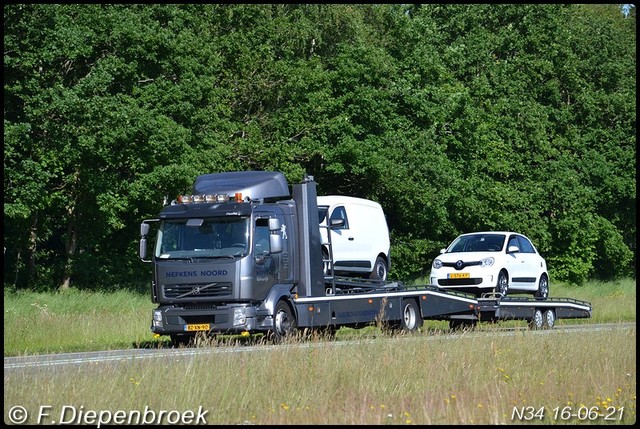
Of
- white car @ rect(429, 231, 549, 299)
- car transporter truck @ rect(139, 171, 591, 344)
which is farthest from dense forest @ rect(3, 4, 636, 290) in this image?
car transporter truck @ rect(139, 171, 591, 344)

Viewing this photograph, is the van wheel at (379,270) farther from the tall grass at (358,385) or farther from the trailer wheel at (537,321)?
the tall grass at (358,385)

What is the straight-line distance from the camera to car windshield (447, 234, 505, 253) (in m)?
26.8

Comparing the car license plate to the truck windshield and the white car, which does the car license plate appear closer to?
the white car

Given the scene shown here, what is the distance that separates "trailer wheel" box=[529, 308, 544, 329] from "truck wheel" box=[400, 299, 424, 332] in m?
3.69

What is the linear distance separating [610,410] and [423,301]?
12.0 m

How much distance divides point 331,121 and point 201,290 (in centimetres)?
2254

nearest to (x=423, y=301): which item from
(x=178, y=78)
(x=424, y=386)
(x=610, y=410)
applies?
(x=424, y=386)

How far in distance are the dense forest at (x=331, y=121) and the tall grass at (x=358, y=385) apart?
17.9m

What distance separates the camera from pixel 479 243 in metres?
27.1

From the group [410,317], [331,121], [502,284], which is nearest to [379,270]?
[502,284]

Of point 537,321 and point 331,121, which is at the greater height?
point 331,121

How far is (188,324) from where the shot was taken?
20.2 metres

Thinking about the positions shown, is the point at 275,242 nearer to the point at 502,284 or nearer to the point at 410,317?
the point at 410,317

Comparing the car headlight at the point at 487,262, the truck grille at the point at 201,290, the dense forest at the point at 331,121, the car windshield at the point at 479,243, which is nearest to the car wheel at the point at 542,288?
the car windshield at the point at 479,243
